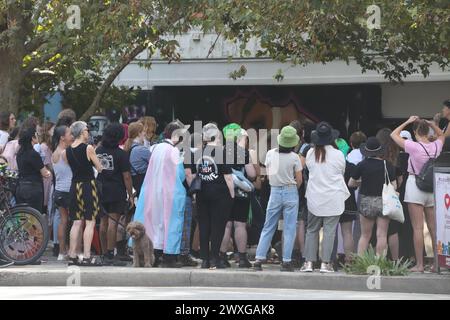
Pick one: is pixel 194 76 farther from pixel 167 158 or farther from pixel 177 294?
pixel 177 294

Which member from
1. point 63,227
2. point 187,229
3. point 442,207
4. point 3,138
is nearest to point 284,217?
point 187,229

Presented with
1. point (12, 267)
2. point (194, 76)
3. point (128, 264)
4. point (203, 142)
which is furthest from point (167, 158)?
point (194, 76)

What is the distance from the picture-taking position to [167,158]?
14469 mm

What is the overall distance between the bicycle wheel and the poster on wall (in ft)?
15.9

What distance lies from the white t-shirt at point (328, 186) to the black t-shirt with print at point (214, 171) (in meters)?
1.09

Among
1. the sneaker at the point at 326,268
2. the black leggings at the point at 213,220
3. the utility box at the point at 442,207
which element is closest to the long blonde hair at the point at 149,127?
the black leggings at the point at 213,220

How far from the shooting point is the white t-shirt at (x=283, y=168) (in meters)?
13.9

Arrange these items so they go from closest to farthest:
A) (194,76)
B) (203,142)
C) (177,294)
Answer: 1. (177,294)
2. (203,142)
3. (194,76)

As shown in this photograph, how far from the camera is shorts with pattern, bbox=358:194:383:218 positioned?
1380 centimetres

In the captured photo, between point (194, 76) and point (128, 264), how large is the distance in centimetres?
1101

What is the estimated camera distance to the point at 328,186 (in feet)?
45.1

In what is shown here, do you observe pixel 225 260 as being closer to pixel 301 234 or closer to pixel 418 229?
pixel 301 234
